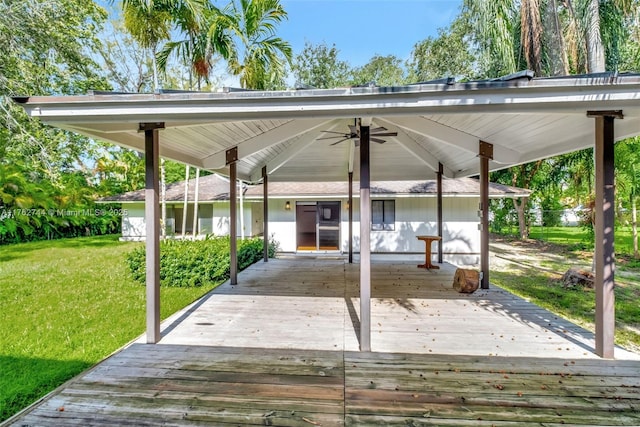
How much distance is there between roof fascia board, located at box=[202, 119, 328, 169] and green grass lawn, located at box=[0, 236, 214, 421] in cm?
309

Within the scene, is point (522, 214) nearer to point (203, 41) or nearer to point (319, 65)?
point (203, 41)

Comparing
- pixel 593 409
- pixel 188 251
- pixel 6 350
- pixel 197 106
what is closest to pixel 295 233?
pixel 188 251

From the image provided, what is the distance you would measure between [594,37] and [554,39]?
1246 millimetres

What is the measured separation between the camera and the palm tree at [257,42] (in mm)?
9273

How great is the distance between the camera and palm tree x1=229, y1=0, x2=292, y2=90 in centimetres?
927

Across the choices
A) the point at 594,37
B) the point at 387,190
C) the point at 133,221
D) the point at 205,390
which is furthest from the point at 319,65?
the point at 205,390

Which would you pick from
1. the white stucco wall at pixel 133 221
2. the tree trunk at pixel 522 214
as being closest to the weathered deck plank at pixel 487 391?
the tree trunk at pixel 522 214

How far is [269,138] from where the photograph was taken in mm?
4895

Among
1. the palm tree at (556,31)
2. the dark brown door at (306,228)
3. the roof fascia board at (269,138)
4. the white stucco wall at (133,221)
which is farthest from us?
the white stucco wall at (133,221)

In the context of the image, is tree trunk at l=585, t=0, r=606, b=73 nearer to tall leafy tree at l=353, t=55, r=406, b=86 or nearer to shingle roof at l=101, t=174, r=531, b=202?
shingle roof at l=101, t=174, r=531, b=202

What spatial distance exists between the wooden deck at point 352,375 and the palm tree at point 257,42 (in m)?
8.04

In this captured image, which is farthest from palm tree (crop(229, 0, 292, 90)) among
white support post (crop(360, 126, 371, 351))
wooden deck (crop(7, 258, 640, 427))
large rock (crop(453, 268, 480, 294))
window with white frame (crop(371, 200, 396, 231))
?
large rock (crop(453, 268, 480, 294))

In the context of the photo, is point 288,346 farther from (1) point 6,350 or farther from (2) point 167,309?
(1) point 6,350

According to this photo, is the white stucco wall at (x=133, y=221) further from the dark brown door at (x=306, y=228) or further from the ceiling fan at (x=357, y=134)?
the ceiling fan at (x=357, y=134)
